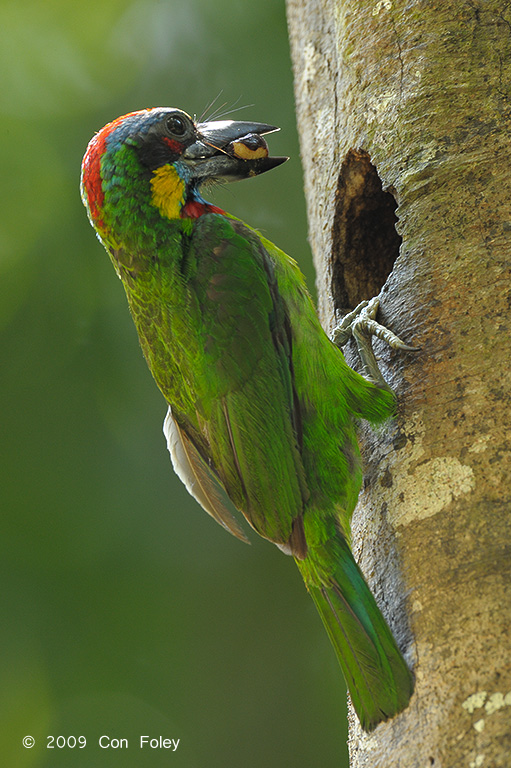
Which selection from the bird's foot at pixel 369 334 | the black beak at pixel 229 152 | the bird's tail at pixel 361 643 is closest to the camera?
the bird's tail at pixel 361 643

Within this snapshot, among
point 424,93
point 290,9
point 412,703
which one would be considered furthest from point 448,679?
point 290,9

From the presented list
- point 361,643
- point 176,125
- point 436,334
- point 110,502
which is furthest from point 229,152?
point 110,502

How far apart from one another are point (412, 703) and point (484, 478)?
1.51ft

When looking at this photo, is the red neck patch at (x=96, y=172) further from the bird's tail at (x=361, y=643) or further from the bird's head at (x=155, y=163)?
the bird's tail at (x=361, y=643)

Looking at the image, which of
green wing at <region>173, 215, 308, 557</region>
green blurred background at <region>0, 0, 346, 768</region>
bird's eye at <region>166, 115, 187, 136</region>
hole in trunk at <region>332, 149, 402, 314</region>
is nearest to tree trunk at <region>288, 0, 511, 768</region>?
hole in trunk at <region>332, 149, 402, 314</region>

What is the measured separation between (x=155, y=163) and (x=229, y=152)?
25 cm

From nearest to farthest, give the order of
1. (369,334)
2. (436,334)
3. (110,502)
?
(436,334)
(369,334)
(110,502)

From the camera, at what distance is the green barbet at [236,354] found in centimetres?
192

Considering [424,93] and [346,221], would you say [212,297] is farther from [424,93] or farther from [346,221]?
[424,93]

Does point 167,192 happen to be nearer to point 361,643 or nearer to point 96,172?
point 96,172

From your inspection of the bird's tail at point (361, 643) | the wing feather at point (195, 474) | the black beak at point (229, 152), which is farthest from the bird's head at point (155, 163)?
the bird's tail at point (361, 643)

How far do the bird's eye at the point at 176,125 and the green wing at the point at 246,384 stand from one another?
31cm

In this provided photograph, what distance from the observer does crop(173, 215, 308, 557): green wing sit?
6.40 feet

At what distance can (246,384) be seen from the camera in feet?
6.75
